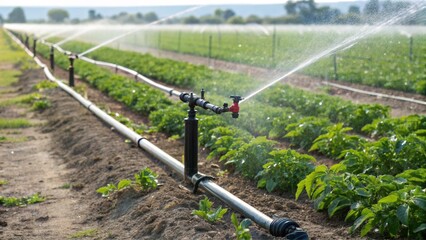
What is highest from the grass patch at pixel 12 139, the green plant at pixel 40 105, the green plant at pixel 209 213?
the green plant at pixel 209 213

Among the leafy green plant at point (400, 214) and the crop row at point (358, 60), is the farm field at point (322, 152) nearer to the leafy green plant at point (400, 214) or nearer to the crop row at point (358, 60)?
the leafy green plant at point (400, 214)

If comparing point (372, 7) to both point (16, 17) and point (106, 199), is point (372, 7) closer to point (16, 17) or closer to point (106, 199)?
point (106, 199)

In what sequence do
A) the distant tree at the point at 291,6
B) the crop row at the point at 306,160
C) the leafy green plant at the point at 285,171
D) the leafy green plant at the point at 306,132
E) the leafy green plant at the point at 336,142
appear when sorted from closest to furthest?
the crop row at the point at 306,160 < the leafy green plant at the point at 285,171 < the leafy green plant at the point at 336,142 < the distant tree at the point at 291,6 < the leafy green plant at the point at 306,132

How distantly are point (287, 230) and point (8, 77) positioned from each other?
62.4 ft

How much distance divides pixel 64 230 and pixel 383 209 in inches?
105

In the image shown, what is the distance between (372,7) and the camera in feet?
18.9

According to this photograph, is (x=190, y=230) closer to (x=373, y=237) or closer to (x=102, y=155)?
(x=373, y=237)

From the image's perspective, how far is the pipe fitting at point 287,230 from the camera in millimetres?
4125

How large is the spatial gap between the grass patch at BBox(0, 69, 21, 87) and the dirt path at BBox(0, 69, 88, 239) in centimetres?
929

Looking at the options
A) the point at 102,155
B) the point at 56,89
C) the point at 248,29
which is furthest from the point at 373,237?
the point at 248,29

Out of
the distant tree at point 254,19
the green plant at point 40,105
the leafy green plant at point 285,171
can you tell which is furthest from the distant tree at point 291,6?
the distant tree at point 254,19

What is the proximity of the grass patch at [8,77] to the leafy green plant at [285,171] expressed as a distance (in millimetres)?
14787

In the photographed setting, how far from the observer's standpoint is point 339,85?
16703 millimetres

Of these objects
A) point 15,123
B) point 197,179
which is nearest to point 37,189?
point 197,179
